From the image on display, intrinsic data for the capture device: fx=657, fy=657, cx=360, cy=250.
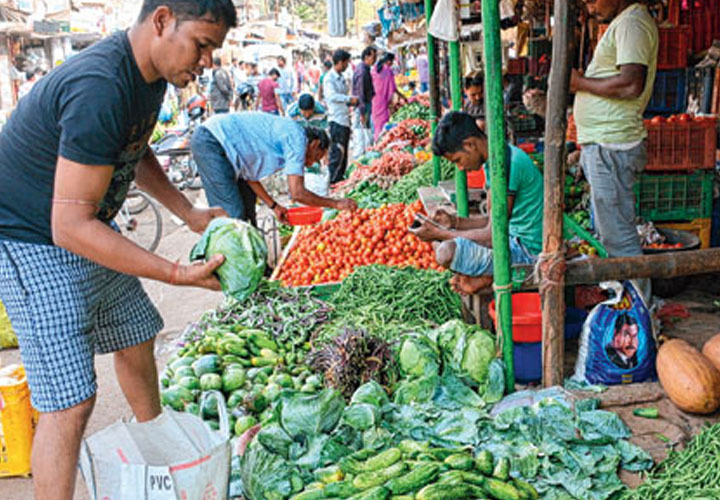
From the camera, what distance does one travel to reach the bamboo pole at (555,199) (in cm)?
310

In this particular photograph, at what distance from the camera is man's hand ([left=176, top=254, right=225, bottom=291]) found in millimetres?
2420

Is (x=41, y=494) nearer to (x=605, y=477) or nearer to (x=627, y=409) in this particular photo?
(x=605, y=477)

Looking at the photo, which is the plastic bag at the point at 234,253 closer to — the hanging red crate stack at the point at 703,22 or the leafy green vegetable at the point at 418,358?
the leafy green vegetable at the point at 418,358

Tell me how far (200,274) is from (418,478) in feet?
3.78

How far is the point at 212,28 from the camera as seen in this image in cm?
232

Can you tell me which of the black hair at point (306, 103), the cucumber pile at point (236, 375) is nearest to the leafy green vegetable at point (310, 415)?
the cucumber pile at point (236, 375)

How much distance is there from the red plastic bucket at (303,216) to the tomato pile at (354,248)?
23 cm

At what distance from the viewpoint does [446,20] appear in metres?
6.21

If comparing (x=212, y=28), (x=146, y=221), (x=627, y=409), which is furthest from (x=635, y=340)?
(x=146, y=221)

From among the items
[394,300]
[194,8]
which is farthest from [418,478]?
[394,300]

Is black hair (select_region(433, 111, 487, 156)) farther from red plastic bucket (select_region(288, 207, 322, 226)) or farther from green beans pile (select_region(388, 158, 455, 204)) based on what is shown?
green beans pile (select_region(388, 158, 455, 204))

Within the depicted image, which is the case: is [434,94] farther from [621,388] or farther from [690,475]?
[690,475]

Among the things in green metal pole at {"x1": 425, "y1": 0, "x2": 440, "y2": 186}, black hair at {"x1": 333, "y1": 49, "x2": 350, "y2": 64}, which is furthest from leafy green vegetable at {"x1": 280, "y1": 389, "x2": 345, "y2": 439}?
black hair at {"x1": 333, "y1": 49, "x2": 350, "y2": 64}

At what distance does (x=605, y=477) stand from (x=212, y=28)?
91.3 inches
